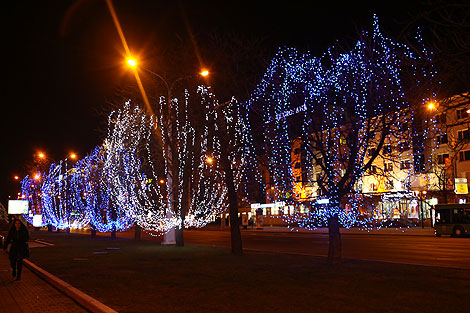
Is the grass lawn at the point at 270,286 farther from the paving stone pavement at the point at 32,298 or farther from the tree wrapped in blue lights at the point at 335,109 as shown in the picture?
the tree wrapped in blue lights at the point at 335,109

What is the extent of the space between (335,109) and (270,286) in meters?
5.89

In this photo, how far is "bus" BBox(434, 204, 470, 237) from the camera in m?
34.8

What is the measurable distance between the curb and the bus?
28451mm

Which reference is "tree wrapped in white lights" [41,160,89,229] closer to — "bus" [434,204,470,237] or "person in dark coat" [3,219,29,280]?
"bus" [434,204,470,237]

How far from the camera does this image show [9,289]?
12344 millimetres

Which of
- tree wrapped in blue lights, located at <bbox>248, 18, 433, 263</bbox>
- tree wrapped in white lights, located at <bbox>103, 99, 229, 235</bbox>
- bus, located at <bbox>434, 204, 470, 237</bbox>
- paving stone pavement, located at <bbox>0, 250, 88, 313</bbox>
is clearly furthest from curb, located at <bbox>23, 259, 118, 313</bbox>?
bus, located at <bbox>434, 204, 470, 237</bbox>

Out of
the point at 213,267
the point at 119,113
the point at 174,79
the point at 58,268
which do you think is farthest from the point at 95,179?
the point at 213,267

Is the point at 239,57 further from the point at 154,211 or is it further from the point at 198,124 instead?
the point at 154,211

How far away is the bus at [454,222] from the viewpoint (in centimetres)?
3475

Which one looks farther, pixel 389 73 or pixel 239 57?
pixel 239 57

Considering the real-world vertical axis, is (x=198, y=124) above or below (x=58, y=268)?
above

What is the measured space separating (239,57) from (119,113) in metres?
11.1

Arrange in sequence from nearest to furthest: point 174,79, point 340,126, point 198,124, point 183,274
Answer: point 183,274, point 340,126, point 198,124, point 174,79

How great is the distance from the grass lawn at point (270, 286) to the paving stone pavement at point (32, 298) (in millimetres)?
557
